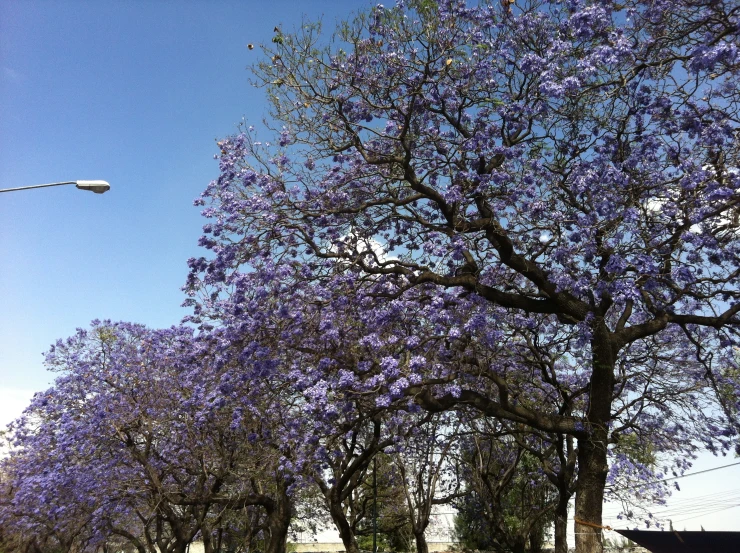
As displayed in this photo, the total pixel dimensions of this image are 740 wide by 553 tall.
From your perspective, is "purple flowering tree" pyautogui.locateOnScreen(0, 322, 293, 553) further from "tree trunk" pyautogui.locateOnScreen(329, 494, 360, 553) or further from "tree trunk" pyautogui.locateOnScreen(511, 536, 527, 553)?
"tree trunk" pyautogui.locateOnScreen(511, 536, 527, 553)

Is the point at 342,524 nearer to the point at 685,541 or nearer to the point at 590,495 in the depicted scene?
the point at 590,495

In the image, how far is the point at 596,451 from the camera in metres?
10.2

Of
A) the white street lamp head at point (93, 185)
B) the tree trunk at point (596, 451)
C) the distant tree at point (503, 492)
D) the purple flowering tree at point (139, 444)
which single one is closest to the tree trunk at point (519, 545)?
the distant tree at point (503, 492)

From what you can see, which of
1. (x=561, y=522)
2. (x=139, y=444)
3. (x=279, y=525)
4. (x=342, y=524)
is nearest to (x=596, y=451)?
(x=561, y=522)

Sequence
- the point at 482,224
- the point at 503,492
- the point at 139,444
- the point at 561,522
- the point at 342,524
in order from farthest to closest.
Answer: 1. the point at 503,492
2. the point at 139,444
3. the point at 342,524
4. the point at 561,522
5. the point at 482,224

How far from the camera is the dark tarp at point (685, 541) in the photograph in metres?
11.1

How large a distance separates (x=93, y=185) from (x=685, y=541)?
1101cm

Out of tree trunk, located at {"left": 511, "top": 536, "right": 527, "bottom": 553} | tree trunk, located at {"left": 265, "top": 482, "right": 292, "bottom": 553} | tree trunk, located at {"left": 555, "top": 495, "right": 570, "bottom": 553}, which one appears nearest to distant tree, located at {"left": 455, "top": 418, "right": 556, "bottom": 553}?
tree trunk, located at {"left": 511, "top": 536, "right": 527, "bottom": 553}

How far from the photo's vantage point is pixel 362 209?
10328 millimetres

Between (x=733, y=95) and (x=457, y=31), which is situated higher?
(x=457, y=31)

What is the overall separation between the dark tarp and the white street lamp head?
9761 millimetres

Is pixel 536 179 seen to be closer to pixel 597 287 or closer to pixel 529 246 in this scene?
pixel 529 246

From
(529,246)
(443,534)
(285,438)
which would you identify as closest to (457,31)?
(529,246)

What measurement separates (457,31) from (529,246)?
133 inches
